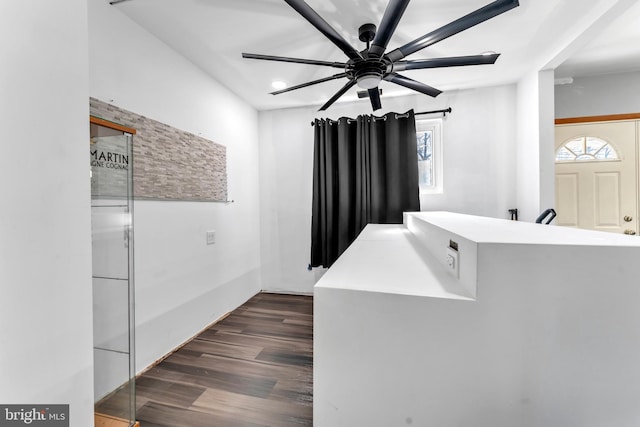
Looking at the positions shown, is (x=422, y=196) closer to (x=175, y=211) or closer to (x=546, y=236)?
(x=546, y=236)

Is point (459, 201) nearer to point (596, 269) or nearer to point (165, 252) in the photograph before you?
point (596, 269)

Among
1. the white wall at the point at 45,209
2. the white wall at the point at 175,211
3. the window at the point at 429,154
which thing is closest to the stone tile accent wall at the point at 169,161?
the white wall at the point at 175,211

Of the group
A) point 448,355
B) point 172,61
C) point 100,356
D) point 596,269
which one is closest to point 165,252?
point 100,356

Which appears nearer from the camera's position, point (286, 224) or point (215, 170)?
point (215, 170)

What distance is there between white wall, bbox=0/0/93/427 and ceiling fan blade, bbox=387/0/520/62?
1.45 m

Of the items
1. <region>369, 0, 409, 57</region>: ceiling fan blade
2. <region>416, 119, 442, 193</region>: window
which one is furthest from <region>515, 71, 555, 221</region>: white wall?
<region>369, 0, 409, 57</region>: ceiling fan blade

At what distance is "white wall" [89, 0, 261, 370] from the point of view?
5.58ft

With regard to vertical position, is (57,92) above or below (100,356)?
above

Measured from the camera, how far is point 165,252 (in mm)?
2055

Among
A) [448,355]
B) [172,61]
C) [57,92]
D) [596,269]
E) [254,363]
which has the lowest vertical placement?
[254,363]

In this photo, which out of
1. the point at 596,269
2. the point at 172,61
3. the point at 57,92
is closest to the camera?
the point at 596,269

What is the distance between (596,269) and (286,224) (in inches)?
119

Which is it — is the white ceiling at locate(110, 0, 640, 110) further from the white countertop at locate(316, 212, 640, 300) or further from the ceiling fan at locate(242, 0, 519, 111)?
the white countertop at locate(316, 212, 640, 300)

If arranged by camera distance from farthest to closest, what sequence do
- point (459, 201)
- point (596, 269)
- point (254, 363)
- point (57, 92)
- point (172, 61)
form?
1. point (459, 201)
2. point (172, 61)
3. point (254, 363)
4. point (57, 92)
5. point (596, 269)
